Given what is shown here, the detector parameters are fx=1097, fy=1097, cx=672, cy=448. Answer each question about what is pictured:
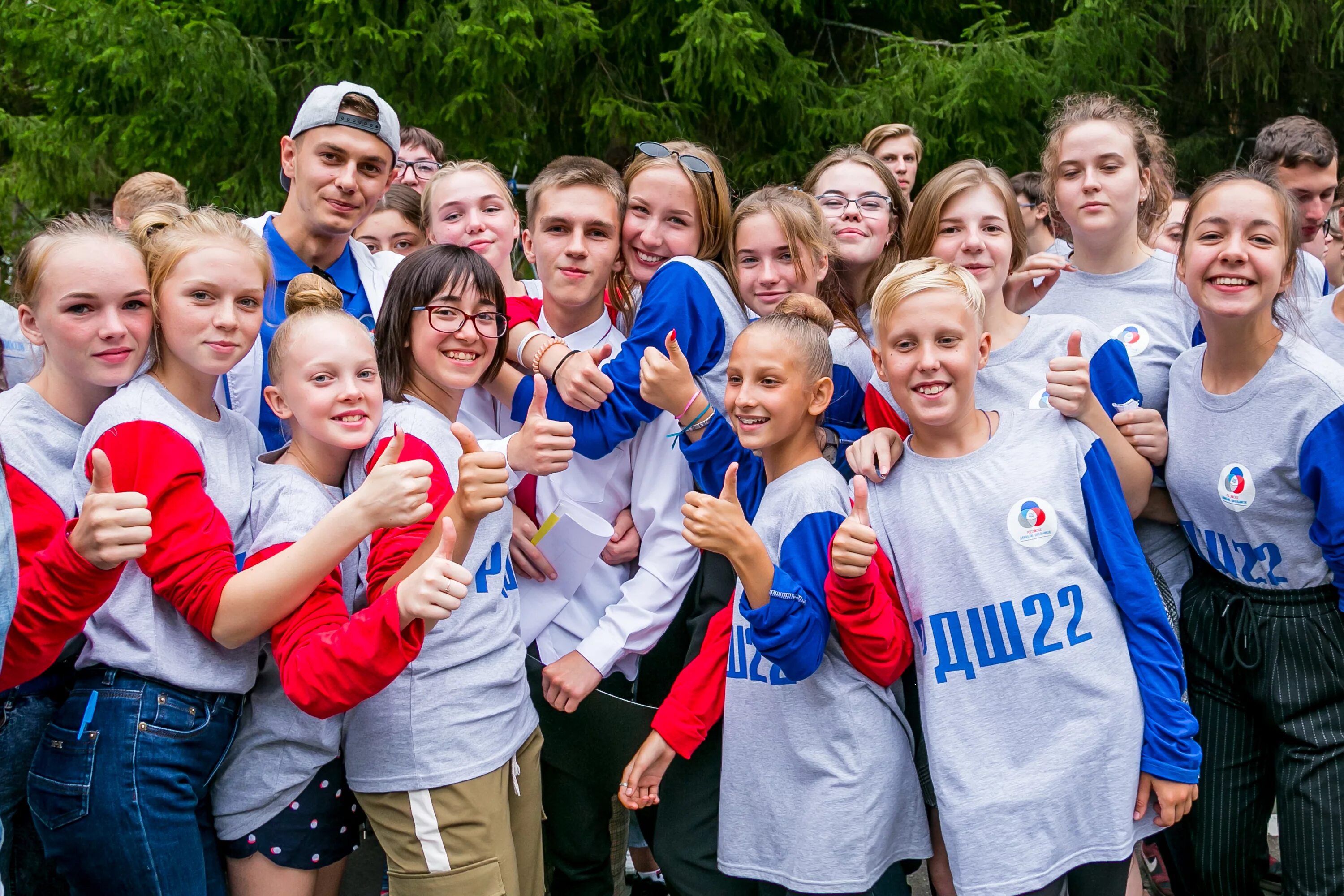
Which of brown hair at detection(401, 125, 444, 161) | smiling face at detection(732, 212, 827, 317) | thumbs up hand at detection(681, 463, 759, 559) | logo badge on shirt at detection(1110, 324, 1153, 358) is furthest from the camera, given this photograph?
brown hair at detection(401, 125, 444, 161)

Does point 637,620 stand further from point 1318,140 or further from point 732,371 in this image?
point 1318,140

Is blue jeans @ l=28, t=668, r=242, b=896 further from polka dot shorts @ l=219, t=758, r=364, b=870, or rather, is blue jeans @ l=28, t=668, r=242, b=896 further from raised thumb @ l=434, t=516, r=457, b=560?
raised thumb @ l=434, t=516, r=457, b=560

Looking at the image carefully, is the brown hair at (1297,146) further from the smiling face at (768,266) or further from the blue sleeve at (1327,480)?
the smiling face at (768,266)

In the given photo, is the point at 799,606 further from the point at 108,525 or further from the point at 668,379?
the point at 108,525

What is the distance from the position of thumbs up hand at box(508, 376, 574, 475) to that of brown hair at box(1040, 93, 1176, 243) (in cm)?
187

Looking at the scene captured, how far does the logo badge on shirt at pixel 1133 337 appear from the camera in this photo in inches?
130

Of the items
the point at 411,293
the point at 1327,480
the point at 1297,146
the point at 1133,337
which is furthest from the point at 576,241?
the point at 1297,146

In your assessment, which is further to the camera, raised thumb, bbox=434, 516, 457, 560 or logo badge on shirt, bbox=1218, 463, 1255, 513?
logo badge on shirt, bbox=1218, 463, 1255, 513

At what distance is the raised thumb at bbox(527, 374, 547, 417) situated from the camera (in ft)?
9.38

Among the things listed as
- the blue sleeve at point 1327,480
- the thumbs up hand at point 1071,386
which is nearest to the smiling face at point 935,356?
the thumbs up hand at point 1071,386

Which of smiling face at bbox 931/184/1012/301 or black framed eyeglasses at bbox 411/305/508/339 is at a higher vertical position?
smiling face at bbox 931/184/1012/301

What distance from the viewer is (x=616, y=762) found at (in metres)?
3.36

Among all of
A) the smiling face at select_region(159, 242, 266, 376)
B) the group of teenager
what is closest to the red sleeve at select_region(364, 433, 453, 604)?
the group of teenager

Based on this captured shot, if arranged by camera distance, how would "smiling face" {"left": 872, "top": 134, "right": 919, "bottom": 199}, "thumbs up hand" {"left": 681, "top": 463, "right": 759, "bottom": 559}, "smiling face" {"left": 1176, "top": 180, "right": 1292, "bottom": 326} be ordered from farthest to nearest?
"smiling face" {"left": 872, "top": 134, "right": 919, "bottom": 199}, "smiling face" {"left": 1176, "top": 180, "right": 1292, "bottom": 326}, "thumbs up hand" {"left": 681, "top": 463, "right": 759, "bottom": 559}
